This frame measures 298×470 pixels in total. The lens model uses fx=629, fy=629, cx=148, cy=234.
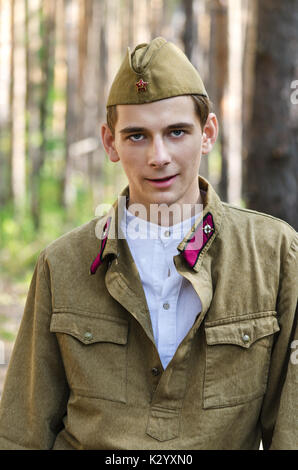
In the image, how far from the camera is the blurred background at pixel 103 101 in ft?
17.1

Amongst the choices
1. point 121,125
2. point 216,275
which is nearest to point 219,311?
point 216,275

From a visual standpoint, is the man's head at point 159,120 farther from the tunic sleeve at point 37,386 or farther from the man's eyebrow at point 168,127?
the tunic sleeve at point 37,386

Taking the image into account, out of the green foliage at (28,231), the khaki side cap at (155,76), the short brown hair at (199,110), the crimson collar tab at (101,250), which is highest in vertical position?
the khaki side cap at (155,76)

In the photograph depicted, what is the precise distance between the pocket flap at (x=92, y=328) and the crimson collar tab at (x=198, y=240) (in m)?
0.36

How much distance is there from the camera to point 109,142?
267 cm

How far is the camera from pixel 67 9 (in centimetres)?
1357

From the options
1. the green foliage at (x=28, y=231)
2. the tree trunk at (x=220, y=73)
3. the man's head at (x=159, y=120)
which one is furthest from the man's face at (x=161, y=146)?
the tree trunk at (x=220, y=73)

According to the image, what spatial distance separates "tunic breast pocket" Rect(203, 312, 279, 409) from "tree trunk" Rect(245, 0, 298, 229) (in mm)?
2930

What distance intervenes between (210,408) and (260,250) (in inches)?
24.9

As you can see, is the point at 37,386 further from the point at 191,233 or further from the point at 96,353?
the point at 191,233

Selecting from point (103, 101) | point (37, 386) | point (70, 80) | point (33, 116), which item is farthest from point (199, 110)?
point (103, 101)

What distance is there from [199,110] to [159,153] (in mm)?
277

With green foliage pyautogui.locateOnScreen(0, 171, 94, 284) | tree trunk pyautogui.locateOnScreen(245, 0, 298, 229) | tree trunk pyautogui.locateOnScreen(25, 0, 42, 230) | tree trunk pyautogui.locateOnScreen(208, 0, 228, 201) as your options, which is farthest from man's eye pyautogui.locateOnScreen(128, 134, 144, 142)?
tree trunk pyautogui.locateOnScreen(25, 0, 42, 230)
